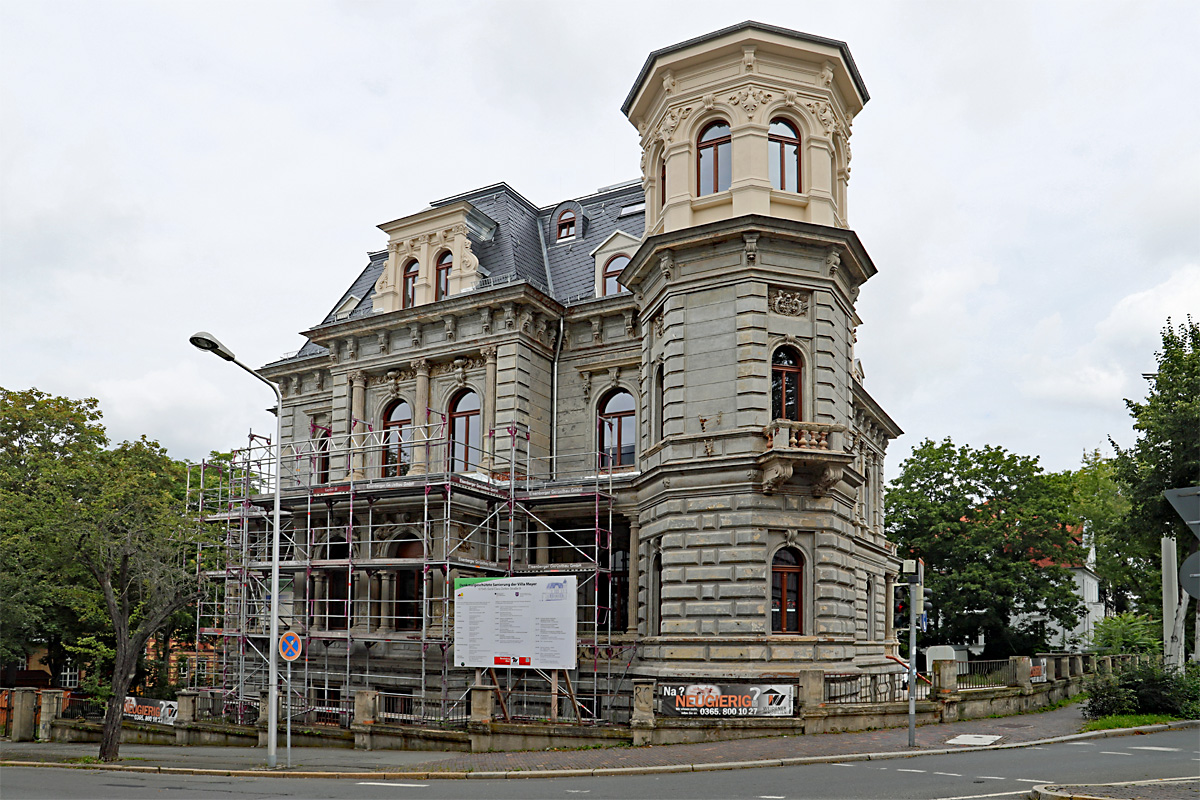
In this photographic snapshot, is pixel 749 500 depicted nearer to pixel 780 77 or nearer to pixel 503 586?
pixel 503 586

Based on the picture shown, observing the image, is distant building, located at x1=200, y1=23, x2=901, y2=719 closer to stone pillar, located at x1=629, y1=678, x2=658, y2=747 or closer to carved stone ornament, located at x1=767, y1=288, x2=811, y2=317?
carved stone ornament, located at x1=767, y1=288, x2=811, y2=317

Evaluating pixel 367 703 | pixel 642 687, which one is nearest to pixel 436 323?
pixel 367 703

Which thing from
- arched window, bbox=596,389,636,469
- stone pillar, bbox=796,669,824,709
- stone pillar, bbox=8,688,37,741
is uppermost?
arched window, bbox=596,389,636,469

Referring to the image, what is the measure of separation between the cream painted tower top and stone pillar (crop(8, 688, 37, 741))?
25766 millimetres

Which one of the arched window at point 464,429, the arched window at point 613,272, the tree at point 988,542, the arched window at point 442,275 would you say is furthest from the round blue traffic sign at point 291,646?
the tree at point 988,542

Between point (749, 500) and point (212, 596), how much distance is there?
1014 inches

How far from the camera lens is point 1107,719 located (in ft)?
81.6

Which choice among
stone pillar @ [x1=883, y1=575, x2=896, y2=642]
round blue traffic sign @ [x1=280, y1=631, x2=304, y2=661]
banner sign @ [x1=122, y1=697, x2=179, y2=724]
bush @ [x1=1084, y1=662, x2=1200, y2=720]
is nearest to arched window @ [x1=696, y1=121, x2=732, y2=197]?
round blue traffic sign @ [x1=280, y1=631, x2=304, y2=661]

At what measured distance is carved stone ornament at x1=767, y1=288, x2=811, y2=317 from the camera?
26.9 m

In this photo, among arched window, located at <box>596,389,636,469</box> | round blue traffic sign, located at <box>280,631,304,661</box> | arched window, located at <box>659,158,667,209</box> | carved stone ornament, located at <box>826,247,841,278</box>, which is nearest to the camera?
round blue traffic sign, located at <box>280,631,304,661</box>

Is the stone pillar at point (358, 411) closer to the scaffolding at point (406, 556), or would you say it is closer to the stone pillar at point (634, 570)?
the scaffolding at point (406, 556)

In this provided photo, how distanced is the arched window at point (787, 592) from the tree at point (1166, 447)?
14.3 metres

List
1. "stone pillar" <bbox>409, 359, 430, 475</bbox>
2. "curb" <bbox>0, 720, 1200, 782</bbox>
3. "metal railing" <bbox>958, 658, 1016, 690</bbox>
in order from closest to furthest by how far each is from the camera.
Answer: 1. "curb" <bbox>0, 720, 1200, 782</bbox>
2. "metal railing" <bbox>958, 658, 1016, 690</bbox>
3. "stone pillar" <bbox>409, 359, 430, 475</bbox>

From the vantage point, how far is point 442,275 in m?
34.7
